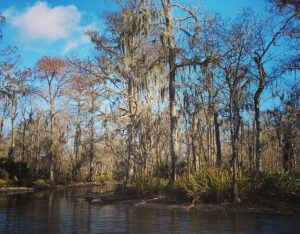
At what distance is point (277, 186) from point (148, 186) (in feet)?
25.9

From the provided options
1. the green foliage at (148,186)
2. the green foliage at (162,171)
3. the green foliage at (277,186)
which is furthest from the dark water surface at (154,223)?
the green foliage at (162,171)

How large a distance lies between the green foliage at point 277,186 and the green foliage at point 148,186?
5.63 meters

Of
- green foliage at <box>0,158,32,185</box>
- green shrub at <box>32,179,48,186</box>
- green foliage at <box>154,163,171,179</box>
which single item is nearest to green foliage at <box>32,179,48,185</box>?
green shrub at <box>32,179,48,186</box>

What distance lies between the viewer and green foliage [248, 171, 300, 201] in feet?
58.9

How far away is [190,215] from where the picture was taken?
1642cm

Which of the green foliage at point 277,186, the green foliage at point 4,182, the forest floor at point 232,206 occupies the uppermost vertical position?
the green foliage at point 4,182

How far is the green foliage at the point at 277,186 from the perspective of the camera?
1795 cm

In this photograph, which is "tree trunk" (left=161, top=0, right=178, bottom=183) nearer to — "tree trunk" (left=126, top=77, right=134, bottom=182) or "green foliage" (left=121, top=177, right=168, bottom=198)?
"green foliage" (left=121, top=177, right=168, bottom=198)

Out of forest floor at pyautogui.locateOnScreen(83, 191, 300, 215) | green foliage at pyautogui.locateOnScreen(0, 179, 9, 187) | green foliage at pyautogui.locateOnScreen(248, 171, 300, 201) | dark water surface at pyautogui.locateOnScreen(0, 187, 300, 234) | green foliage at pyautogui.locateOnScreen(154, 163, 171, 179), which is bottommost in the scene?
dark water surface at pyautogui.locateOnScreen(0, 187, 300, 234)

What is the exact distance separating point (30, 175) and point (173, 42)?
2972 centimetres

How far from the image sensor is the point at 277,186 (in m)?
18.5

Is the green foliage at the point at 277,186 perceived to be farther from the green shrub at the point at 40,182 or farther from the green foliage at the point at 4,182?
the green shrub at the point at 40,182

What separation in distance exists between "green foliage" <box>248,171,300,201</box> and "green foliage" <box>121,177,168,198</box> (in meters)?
5.63

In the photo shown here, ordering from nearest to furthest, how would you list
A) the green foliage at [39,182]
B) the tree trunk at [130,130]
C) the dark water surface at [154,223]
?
the dark water surface at [154,223], the tree trunk at [130,130], the green foliage at [39,182]
